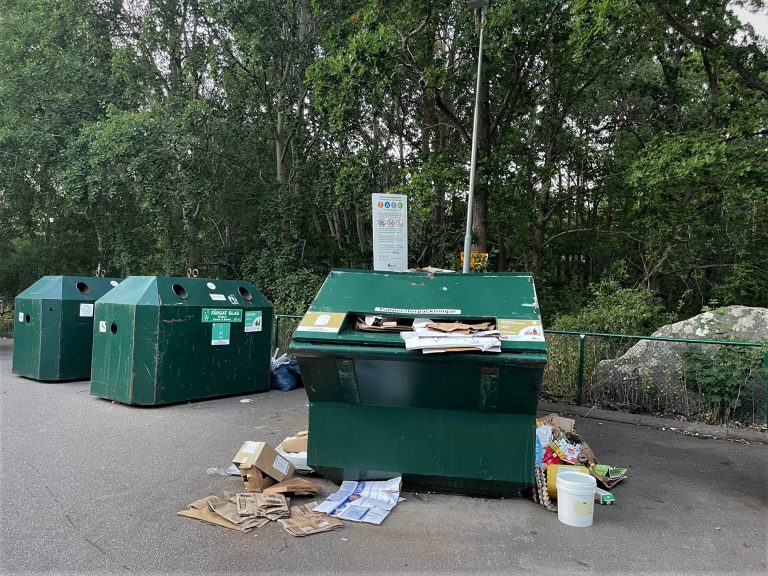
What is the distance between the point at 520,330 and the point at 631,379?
4412 mm

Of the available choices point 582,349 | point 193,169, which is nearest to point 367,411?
point 582,349

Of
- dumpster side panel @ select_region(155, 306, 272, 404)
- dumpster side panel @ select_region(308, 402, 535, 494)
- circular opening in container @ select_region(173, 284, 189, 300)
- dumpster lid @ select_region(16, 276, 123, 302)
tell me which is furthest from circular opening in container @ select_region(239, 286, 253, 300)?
dumpster side panel @ select_region(308, 402, 535, 494)

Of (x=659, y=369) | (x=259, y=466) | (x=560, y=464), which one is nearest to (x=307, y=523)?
(x=259, y=466)

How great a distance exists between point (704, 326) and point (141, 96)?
1658cm

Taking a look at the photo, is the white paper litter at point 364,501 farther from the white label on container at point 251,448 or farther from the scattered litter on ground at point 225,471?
the scattered litter on ground at point 225,471

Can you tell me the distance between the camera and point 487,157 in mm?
11961

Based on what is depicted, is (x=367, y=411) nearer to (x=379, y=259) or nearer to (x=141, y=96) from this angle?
(x=379, y=259)

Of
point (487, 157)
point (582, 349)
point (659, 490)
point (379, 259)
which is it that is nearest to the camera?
point (659, 490)

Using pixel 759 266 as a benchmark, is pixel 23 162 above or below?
above

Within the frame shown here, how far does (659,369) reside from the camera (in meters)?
7.00

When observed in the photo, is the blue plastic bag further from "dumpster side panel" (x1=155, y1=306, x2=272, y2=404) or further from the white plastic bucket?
the white plastic bucket

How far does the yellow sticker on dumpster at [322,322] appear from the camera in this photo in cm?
378

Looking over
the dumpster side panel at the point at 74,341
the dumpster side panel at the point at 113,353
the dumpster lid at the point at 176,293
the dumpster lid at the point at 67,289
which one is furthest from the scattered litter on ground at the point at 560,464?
the dumpster lid at the point at 67,289

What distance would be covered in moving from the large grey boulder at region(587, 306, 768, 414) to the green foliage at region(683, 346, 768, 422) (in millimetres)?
229
